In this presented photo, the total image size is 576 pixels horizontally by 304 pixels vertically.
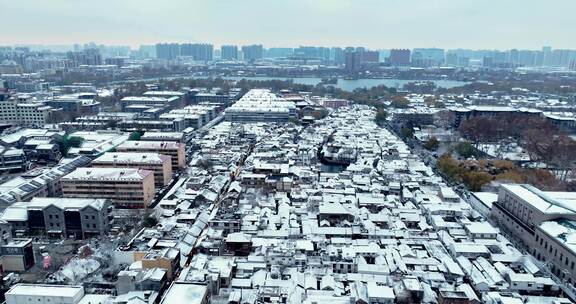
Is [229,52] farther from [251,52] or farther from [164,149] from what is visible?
[164,149]

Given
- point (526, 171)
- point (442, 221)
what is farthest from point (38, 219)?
point (526, 171)

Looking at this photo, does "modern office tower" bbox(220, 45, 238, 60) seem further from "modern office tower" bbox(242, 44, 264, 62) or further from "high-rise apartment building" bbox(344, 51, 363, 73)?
"high-rise apartment building" bbox(344, 51, 363, 73)

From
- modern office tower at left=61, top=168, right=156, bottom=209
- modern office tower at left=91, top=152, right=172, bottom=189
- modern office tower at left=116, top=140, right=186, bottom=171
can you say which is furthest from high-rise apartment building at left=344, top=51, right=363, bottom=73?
modern office tower at left=61, top=168, right=156, bottom=209

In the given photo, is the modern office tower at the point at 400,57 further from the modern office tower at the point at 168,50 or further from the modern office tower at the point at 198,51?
the modern office tower at the point at 168,50

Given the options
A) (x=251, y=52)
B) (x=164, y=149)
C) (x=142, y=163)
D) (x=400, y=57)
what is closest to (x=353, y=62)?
(x=400, y=57)

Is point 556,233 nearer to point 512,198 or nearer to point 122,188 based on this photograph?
point 512,198
